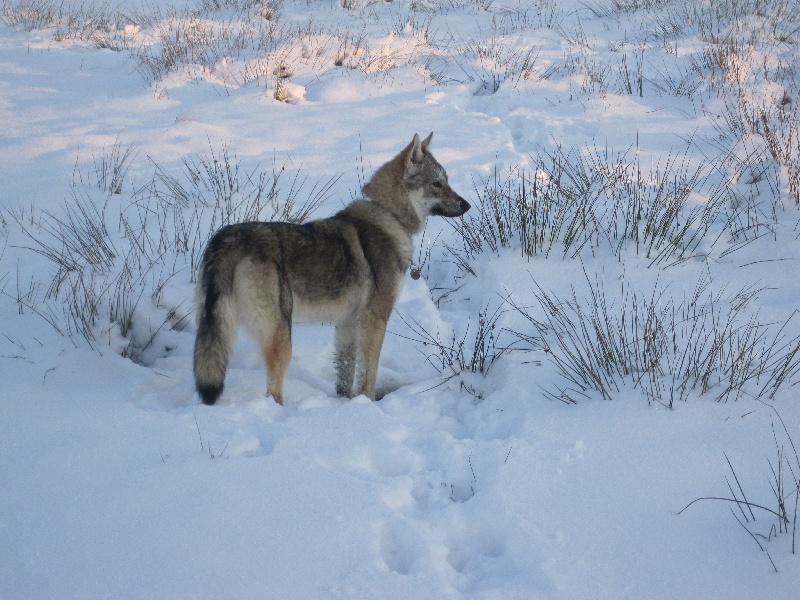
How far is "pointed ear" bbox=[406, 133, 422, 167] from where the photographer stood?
445 centimetres

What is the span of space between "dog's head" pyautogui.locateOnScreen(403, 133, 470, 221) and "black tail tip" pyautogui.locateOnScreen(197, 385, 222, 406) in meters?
1.94

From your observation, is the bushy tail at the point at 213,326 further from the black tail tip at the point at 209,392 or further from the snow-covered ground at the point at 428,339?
the snow-covered ground at the point at 428,339

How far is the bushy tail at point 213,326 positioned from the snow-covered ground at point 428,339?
0.66 feet

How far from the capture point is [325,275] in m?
3.98

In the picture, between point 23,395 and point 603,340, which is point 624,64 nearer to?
point 603,340

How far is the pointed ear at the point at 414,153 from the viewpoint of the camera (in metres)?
4.45

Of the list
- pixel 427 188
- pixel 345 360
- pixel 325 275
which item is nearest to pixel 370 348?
pixel 345 360

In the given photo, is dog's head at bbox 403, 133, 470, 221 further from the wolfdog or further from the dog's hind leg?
the dog's hind leg

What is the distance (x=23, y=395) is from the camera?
12.1ft

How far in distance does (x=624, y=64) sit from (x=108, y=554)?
9249mm

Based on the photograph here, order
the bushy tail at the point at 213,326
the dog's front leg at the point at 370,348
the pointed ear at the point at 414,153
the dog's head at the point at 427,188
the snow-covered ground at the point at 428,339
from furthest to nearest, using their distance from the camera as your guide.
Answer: the dog's head at the point at 427,188, the pointed ear at the point at 414,153, the dog's front leg at the point at 370,348, the bushy tail at the point at 213,326, the snow-covered ground at the point at 428,339

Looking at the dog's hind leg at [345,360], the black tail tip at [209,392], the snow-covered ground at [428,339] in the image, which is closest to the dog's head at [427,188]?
the snow-covered ground at [428,339]

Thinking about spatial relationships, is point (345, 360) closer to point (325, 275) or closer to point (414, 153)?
point (325, 275)

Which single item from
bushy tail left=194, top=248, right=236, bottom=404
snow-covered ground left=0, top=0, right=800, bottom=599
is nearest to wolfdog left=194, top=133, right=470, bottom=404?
bushy tail left=194, top=248, right=236, bottom=404
